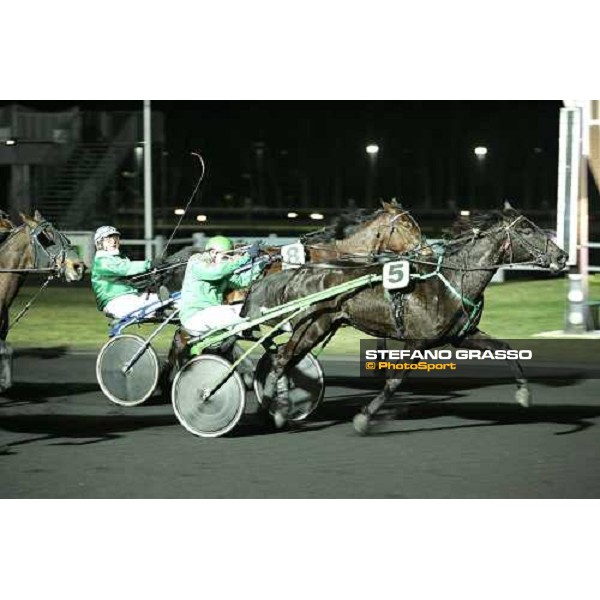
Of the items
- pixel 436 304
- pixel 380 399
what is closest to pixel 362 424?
pixel 380 399

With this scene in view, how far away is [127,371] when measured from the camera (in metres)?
10.8

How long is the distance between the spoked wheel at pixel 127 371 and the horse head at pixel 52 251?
804mm

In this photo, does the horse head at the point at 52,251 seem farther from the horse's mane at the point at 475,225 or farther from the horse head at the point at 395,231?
the horse's mane at the point at 475,225

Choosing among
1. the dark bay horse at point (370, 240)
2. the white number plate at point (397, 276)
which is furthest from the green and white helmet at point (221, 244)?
the dark bay horse at point (370, 240)

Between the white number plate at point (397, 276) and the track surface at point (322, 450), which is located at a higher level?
the white number plate at point (397, 276)

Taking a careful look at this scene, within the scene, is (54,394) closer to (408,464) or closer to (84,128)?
(408,464)

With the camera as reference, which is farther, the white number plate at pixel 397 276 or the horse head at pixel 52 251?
the horse head at pixel 52 251

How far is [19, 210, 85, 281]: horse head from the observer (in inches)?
443

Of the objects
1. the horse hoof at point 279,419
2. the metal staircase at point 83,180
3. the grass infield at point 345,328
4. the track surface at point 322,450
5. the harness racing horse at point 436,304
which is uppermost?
the metal staircase at point 83,180

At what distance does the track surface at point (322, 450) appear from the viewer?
25.3 feet

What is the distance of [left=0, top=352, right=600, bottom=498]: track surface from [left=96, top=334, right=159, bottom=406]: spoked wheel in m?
0.14

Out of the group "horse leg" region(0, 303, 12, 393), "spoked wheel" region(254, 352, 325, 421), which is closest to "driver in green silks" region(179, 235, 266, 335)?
"spoked wheel" region(254, 352, 325, 421)

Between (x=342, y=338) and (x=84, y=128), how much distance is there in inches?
453

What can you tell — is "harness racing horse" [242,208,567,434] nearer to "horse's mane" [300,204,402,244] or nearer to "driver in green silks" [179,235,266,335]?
"driver in green silks" [179,235,266,335]
